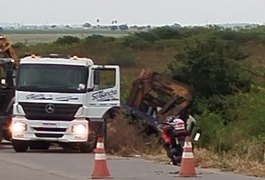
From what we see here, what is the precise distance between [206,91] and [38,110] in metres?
15.3

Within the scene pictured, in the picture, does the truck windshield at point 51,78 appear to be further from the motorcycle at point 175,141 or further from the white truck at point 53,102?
the motorcycle at point 175,141

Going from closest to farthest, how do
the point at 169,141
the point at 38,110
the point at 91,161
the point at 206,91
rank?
the point at 169,141 < the point at 91,161 < the point at 38,110 < the point at 206,91

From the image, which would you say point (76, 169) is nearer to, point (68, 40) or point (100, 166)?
point (100, 166)

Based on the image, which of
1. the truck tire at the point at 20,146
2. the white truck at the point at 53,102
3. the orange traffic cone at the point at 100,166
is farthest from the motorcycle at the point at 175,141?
the truck tire at the point at 20,146

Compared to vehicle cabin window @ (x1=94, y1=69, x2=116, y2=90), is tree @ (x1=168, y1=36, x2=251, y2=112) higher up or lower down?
lower down

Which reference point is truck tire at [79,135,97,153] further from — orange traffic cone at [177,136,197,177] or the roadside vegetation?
orange traffic cone at [177,136,197,177]

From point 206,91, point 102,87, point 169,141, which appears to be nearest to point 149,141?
point 102,87

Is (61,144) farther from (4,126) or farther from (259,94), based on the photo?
(259,94)

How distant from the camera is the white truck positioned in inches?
1137

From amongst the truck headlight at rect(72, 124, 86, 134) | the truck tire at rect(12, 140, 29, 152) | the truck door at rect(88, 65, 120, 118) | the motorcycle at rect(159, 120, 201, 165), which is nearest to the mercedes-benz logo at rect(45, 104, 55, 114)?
the truck headlight at rect(72, 124, 86, 134)

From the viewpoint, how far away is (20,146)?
30.0 meters

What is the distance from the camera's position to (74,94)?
2898cm

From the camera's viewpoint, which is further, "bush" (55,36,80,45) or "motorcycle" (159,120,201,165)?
"bush" (55,36,80,45)

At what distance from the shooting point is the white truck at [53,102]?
2888cm
